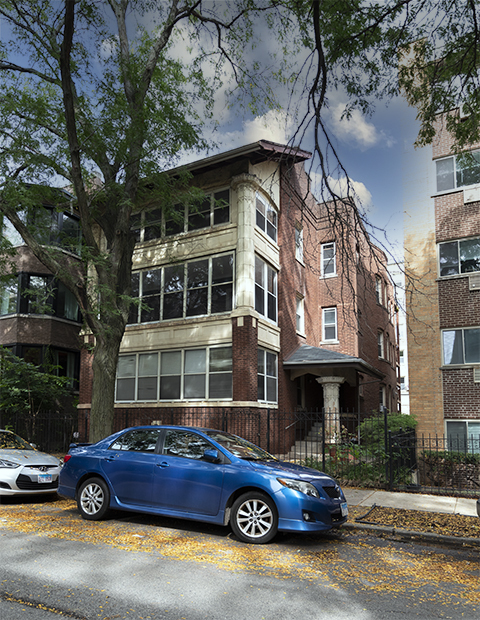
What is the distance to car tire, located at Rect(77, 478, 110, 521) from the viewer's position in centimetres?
818

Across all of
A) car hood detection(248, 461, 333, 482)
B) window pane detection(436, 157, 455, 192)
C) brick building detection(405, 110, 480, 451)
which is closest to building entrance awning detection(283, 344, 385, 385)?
brick building detection(405, 110, 480, 451)

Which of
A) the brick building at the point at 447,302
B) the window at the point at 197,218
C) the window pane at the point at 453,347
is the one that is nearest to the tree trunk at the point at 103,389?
the window at the point at 197,218

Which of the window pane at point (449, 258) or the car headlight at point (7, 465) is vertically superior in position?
the window pane at point (449, 258)

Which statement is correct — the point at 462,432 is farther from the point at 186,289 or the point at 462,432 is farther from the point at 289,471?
the point at 289,471

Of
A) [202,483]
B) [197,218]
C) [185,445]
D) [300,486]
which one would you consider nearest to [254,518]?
[300,486]

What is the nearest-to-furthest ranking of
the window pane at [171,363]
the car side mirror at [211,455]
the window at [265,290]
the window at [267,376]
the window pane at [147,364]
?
the car side mirror at [211,455] < the window at [267,376] < the window at [265,290] < the window pane at [171,363] < the window pane at [147,364]

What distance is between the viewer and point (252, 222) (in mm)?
18109

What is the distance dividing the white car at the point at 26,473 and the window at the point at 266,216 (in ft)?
37.8

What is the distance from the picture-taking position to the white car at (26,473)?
995 centimetres

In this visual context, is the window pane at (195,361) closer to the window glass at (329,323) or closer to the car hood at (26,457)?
the window glass at (329,323)

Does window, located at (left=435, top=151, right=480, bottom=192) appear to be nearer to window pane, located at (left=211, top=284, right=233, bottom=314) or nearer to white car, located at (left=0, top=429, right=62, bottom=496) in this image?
window pane, located at (left=211, top=284, right=233, bottom=314)

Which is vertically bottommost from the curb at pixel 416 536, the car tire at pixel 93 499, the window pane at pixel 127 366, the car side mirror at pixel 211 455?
the curb at pixel 416 536

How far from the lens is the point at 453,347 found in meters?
16.3

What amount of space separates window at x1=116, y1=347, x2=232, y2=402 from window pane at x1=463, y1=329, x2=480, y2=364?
7535 millimetres
